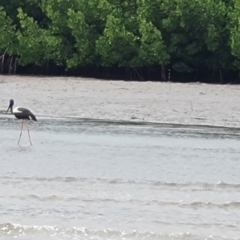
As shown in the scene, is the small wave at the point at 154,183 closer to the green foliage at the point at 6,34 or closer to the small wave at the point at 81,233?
the small wave at the point at 81,233

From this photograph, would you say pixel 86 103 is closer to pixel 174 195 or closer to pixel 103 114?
pixel 103 114

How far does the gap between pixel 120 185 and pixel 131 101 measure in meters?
11.7

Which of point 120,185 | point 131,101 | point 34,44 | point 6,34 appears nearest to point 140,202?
point 120,185

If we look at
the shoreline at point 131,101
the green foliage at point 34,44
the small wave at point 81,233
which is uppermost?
the green foliage at point 34,44

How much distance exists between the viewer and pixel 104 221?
8797 millimetres

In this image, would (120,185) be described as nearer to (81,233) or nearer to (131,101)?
(81,233)

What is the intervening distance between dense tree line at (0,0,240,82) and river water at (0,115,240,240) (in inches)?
635

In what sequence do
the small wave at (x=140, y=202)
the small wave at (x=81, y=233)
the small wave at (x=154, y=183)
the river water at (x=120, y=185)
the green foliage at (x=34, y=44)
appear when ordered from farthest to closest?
1. the green foliage at (x=34, y=44)
2. the small wave at (x=154, y=183)
3. the small wave at (x=140, y=202)
4. the river water at (x=120, y=185)
5. the small wave at (x=81, y=233)

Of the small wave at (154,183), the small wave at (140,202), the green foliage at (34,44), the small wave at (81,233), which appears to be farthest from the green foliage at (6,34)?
the small wave at (81,233)

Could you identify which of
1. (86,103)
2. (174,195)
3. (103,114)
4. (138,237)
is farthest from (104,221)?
(86,103)

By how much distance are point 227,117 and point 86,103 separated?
379 centimetres

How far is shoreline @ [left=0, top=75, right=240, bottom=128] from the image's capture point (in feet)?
65.0

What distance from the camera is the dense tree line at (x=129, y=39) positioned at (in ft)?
109

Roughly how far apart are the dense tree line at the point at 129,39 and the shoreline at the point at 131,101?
564cm
